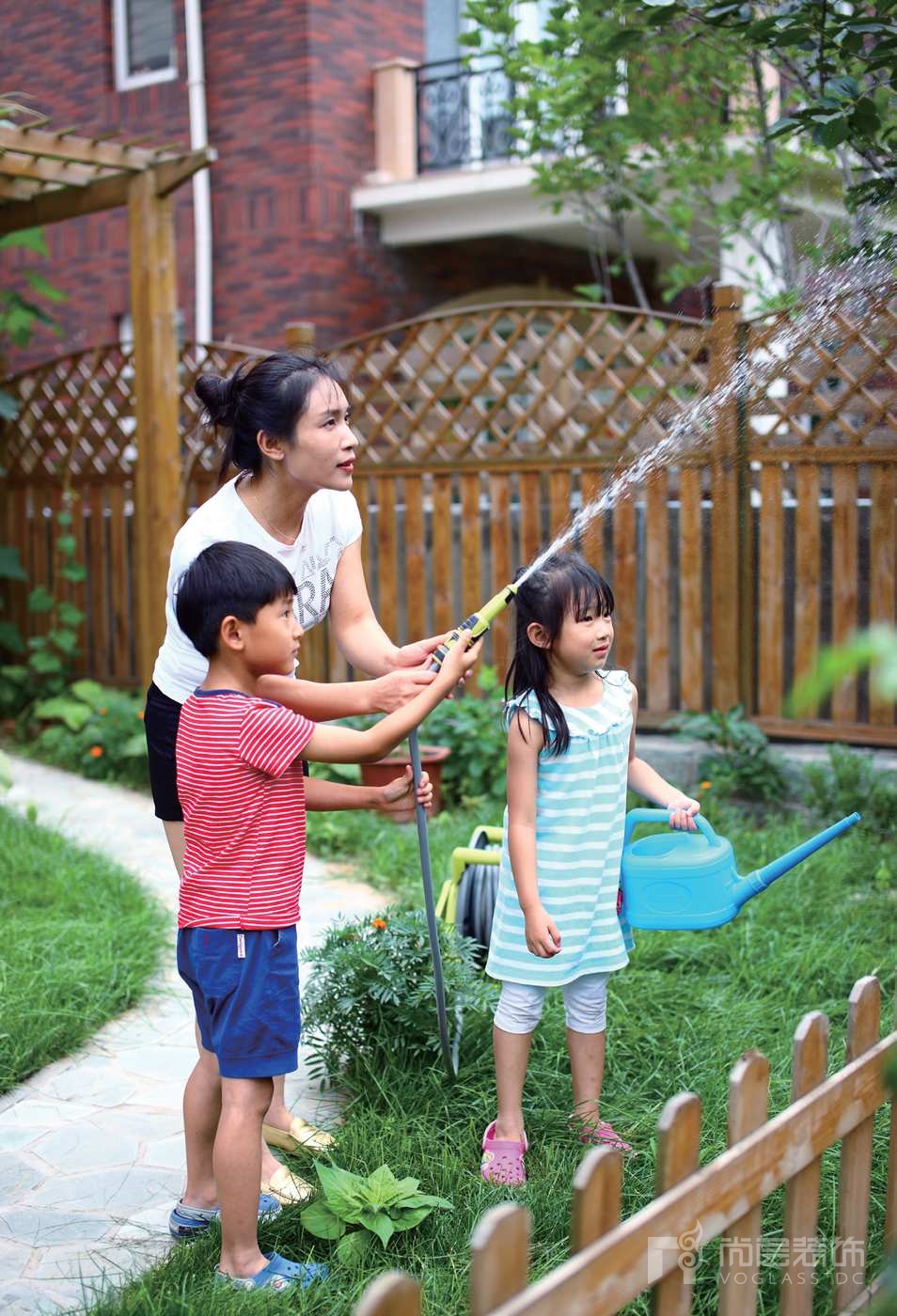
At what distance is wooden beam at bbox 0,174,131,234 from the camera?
723cm

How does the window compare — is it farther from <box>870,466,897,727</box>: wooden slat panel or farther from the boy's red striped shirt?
the boy's red striped shirt

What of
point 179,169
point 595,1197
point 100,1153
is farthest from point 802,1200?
point 179,169

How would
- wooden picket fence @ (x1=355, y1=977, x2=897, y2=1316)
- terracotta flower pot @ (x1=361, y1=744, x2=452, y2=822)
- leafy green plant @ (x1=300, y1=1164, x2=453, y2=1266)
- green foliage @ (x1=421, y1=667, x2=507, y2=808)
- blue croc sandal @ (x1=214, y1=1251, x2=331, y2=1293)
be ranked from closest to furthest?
wooden picket fence @ (x1=355, y1=977, x2=897, y2=1316) < blue croc sandal @ (x1=214, y1=1251, x2=331, y2=1293) < leafy green plant @ (x1=300, y1=1164, x2=453, y2=1266) < terracotta flower pot @ (x1=361, y1=744, x2=452, y2=822) < green foliage @ (x1=421, y1=667, x2=507, y2=808)

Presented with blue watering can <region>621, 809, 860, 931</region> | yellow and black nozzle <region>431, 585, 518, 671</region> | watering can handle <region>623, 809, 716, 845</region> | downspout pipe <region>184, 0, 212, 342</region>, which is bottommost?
blue watering can <region>621, 809, 860, 931</region>

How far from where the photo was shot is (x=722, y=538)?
20.1 feet

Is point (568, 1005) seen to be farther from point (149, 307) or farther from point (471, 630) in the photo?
point (149, 307)

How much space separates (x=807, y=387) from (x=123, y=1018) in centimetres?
375

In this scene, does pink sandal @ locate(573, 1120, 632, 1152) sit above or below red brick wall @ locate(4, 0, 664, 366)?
below

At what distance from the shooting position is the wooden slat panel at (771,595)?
6008 millimetres

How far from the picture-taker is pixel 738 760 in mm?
5867

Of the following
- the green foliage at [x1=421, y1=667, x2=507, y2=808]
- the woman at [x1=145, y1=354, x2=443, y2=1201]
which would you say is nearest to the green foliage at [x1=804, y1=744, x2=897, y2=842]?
the green foliage at [x1=421, y1=667, x2=507, y2=808]

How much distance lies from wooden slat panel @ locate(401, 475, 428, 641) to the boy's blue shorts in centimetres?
466

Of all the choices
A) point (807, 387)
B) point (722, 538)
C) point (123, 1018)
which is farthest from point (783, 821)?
point (123, 1018)

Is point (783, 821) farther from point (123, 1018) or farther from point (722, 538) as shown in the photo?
point (123, 1018)
